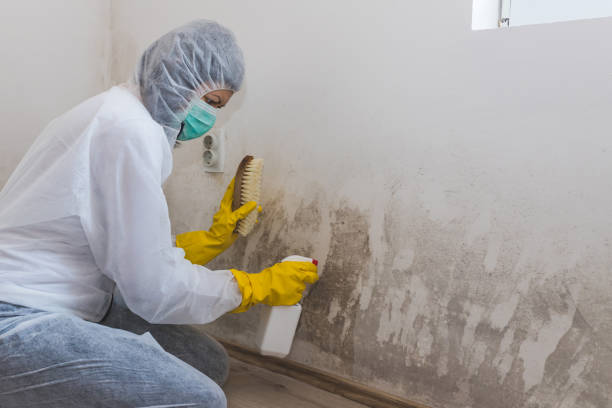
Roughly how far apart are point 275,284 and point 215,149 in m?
0.58

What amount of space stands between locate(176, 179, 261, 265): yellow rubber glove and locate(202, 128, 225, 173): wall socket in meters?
0.17

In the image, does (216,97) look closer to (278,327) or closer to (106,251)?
(106,251)

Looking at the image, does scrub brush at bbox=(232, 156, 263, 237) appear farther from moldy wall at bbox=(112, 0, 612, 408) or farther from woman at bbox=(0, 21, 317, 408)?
woman at bbox=(0, 21, 317, 408)

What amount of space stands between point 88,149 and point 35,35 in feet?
3.15

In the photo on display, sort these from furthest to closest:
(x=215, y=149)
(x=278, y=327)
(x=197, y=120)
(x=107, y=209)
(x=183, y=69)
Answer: (x=215, y=149), (x=278, y=327), (x=197, y=120), (x=183, y=69), (x=107, y=209)

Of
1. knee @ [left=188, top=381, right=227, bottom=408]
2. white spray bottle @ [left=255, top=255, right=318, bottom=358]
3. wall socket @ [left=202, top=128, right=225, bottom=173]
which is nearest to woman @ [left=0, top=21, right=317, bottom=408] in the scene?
knee @ [left=188, top=381, right=227, bottom=408]

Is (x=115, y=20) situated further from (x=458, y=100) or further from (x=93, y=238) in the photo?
(x=458, y=100)

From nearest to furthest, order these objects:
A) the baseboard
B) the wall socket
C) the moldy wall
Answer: the moldy wall, the baseboard, the wall socket

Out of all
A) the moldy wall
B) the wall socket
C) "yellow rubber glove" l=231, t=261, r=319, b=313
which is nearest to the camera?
the moldy wall

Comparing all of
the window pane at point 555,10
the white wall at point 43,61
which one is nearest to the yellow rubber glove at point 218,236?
the white wall at point 43,61

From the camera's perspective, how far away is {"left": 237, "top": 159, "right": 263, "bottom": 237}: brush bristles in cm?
129

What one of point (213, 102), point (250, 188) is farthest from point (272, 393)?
point (213, 102)

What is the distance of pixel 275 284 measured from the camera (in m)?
1.11

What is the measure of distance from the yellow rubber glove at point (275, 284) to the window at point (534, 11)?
29.7 inches
